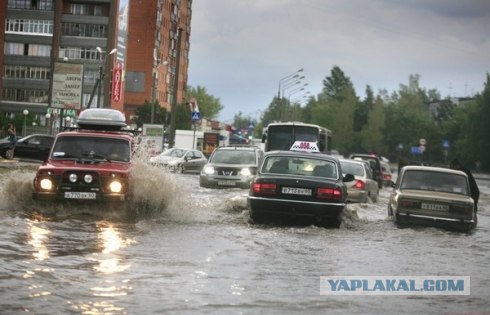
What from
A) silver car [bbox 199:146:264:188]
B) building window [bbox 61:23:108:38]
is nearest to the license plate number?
silver car [bbox 199:146:264:188]

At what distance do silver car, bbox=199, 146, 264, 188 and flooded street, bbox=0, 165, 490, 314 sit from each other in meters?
6.84

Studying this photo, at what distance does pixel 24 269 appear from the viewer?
9820 mm

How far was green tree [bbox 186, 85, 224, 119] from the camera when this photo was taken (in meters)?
169

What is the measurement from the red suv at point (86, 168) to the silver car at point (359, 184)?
8687 mm

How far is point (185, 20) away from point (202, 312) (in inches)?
5033

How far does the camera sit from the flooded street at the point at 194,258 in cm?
830

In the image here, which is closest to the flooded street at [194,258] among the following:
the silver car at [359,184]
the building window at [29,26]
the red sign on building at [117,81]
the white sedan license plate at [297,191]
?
the white sedan license plate at [297,191]

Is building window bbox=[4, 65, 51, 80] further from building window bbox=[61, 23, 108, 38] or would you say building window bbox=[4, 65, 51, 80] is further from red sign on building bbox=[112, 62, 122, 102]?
red sign on building bbox=[112, 62, 122, 102]

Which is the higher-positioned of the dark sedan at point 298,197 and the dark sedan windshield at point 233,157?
the dark sedan windshield at point 233,157

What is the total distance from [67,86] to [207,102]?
133 meters

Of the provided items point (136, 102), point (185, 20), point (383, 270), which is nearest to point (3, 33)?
point (136, 102)

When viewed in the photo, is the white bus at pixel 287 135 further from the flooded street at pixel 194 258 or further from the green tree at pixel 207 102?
the green tree at pixel 207 102

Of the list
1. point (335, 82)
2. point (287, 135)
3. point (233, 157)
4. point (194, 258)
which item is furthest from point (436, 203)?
point (335, 82)

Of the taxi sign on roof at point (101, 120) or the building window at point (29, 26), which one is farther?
the building window at point (29, 26)
